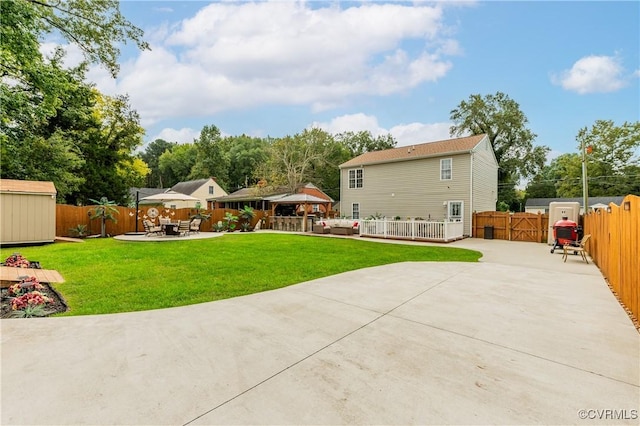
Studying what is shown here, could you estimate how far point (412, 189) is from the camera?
1814cm

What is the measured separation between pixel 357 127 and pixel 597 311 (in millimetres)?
33888

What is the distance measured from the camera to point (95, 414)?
6.13ft

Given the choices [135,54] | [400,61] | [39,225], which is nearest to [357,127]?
[400,61]

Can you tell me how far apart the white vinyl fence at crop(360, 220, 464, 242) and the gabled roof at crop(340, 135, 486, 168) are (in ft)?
14.5

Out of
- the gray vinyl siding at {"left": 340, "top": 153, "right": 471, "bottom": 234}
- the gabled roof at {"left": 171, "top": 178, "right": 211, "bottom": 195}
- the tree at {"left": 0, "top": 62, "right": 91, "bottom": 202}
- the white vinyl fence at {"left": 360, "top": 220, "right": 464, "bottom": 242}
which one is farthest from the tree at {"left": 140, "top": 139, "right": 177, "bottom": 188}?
the white vinyl fence at {"left": 360, "top": 220, "right": 464, "bottom": 242}

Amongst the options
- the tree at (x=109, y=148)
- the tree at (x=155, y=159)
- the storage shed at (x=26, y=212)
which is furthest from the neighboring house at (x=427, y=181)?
the tree at (x=155, y=159)

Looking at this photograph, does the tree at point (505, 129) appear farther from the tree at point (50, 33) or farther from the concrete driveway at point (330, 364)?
the tree at point (50, 33)

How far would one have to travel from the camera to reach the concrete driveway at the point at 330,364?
194 centimetres

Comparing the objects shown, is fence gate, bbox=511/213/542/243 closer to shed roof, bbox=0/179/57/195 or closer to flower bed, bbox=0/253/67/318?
flower bed, bbox=0/253/67/318

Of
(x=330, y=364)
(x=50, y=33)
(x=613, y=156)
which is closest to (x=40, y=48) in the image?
(x=50, y=33)

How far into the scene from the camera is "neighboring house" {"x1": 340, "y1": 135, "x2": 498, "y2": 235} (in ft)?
53.3

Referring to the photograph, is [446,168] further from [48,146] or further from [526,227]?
[48,146]

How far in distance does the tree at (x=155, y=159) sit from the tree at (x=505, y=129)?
52401 mm

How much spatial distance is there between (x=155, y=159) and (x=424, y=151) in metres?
59.6
